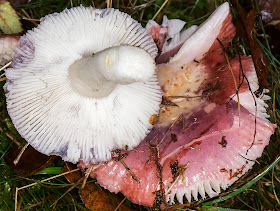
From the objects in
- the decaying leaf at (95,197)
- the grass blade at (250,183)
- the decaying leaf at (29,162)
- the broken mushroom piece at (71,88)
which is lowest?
the grass blade at (250,183)

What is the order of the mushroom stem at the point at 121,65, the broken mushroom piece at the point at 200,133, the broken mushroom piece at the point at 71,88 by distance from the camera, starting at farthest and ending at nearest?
1. the broken mushroom piece at the point at 200,133
2. the broken mushroom piece at the point at 71,88
3. the mushroom stem at the point at 121,65

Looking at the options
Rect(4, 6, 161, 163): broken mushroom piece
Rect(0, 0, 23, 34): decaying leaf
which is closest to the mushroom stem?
Rect(4, 6, 161, 163): broken mushroom piece

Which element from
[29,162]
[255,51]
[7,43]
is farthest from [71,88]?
[255,51]

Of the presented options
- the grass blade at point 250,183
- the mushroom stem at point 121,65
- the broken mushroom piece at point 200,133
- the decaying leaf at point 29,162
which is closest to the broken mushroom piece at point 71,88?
the mushroom stem at point 121,65

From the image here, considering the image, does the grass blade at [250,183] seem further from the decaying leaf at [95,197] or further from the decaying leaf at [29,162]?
the decaying leaf at [29,162]

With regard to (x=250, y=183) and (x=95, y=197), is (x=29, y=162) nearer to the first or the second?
(x=95, y=197)

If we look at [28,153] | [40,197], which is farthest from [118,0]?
[40,197]

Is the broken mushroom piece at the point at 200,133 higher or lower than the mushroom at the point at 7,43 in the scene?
lower
